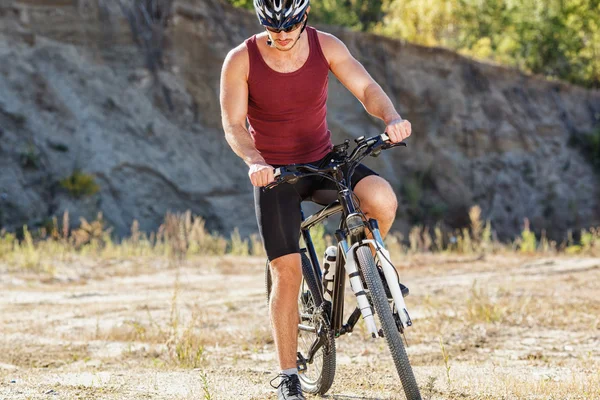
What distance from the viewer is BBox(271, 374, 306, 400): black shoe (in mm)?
4583

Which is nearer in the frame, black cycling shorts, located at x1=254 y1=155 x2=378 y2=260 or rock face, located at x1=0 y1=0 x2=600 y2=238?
black cycling shorts, located at x1=254 y1=155 x2=378 y2=260

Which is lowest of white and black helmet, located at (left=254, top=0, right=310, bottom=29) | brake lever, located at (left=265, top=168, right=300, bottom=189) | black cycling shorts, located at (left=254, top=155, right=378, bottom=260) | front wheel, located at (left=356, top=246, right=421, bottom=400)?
front wheel, located at (left=356, top=246, right=421, bottom=400)

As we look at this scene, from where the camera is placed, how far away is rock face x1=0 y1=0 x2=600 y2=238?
800 inches

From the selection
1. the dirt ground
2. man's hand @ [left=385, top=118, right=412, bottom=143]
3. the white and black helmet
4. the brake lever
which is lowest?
the dirt ground

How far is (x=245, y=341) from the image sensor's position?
7480mm

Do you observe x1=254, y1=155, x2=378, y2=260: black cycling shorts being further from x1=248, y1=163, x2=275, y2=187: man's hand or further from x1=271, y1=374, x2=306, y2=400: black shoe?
x1=271, y1=374, x2=306, y2=400: black shoe

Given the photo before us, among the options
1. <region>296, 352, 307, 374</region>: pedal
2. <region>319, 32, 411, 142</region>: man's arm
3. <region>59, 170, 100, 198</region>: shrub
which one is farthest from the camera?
<region>59, 170, 100, 198</region>: shrub

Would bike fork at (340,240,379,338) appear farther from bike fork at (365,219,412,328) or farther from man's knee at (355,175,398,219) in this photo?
man's knee at (355,175,398,219)

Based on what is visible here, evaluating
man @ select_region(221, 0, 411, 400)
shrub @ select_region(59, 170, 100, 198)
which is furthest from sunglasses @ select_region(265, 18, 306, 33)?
shrub @ select_region(59, 170, 100, 198)

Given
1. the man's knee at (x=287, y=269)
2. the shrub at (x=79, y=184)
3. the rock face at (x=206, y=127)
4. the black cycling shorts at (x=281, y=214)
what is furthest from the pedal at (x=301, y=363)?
the shrub at (x=79, y=184)

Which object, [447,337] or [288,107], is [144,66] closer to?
[447,337]

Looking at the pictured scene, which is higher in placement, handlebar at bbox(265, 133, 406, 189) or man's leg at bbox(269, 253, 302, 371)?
handlebar at bbox(265, 133, 406, 189)

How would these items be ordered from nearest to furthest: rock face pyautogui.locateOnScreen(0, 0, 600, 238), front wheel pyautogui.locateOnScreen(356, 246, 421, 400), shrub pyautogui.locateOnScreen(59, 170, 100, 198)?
front wheel pyautogui.locateOnScreen(356, 246, 421, 400), shrub pyautogui.locateOnScreen(59, 170, 100, 198), rock face pyautogui.locateOnScreen(0, 0, 600, 238)

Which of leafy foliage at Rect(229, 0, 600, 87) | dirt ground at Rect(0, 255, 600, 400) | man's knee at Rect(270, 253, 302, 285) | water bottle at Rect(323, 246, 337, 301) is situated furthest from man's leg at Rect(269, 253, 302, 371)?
leafy foliage at Rect(229, 0, 600, 87)
